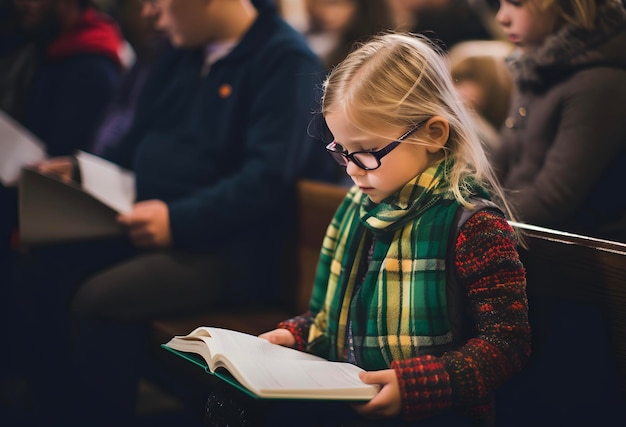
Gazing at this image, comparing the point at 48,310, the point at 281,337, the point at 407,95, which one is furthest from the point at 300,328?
the point at 48,310

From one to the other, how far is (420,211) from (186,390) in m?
1.30

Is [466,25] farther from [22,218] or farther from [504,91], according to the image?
[22,218]

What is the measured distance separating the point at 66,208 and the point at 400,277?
4.31 feet

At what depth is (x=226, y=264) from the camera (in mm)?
2566

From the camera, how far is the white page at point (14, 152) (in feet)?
9.53

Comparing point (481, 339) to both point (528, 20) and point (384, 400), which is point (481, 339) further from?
point (528, 20)

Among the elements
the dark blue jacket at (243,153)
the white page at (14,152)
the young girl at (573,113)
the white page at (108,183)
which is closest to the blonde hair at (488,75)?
the dark blue jacket at (243,153)

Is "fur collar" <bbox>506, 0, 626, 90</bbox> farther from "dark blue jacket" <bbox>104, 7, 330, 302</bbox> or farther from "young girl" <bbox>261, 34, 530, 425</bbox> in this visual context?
"dark blue jacket" <bbox>104, 7, 330, 302</bbox>

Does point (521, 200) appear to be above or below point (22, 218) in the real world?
above

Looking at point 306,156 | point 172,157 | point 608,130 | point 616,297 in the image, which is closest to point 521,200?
point 608,130

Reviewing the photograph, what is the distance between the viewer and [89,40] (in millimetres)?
3395

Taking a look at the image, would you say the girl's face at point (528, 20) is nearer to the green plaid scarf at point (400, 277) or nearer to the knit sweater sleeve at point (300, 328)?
the green plaid scarf at point (400, 277)

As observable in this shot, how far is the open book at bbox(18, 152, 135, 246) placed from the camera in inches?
99.4

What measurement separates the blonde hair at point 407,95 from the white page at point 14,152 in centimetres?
160
